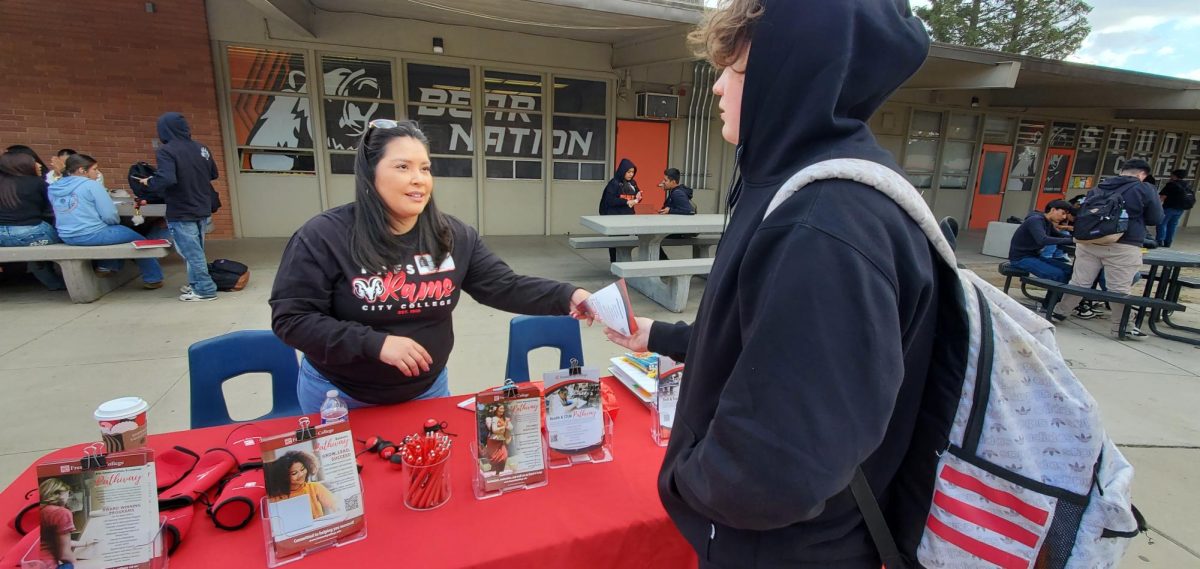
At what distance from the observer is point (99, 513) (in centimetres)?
101

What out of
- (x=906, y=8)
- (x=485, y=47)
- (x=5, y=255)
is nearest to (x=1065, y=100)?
(x=485, y=47)

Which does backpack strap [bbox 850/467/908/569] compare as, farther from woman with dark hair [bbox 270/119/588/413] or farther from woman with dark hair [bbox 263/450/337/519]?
woman with dark hair [bbox 270/119/588/413]

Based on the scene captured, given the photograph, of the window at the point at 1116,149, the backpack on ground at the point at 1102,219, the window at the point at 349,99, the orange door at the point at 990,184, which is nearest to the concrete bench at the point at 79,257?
the window at the point at 349,99

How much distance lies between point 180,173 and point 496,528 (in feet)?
18.2

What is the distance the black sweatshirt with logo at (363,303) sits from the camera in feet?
5.41

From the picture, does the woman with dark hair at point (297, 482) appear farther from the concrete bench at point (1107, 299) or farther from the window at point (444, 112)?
the window at point (444, 112)

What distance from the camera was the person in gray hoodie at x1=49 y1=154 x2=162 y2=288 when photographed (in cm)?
504

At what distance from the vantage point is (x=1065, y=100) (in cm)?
1133

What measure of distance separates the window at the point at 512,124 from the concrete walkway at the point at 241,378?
12.1 feet

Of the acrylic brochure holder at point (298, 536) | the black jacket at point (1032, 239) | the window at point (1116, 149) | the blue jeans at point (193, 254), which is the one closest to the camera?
the acrylic brochure holder at point (298, 536)

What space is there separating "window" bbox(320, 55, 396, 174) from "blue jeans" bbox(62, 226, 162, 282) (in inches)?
122

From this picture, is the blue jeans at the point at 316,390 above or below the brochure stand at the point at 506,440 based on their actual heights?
below

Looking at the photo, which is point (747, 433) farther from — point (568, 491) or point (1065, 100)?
point (1065, 100)

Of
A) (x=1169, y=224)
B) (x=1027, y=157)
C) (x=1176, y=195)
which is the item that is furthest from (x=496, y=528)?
(x=1027, y=157)
